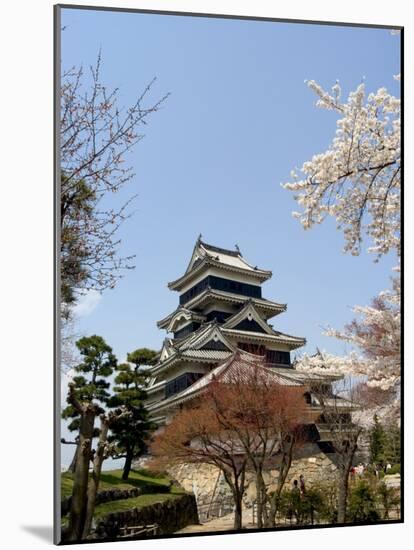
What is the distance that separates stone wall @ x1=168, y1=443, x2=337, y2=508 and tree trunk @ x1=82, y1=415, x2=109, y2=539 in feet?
1.86

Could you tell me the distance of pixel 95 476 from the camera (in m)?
6.10

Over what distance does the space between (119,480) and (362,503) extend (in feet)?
6.32

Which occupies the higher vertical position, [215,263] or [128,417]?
[215,263]

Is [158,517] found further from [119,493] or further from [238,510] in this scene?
[238,510]

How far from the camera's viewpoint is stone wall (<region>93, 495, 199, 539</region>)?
6098mm

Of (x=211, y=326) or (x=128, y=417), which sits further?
(x=211, y=326)

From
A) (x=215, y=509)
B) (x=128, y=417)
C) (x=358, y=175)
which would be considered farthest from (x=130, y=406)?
(x=358, y=175)

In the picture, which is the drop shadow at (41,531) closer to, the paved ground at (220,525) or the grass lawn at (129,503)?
the grass lawn at (129,503)

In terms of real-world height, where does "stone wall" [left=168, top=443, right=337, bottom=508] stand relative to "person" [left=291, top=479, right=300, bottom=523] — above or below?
above

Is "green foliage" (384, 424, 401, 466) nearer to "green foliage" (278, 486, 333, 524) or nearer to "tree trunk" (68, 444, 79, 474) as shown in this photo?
"green foliage" (278, 486, 333, 524)

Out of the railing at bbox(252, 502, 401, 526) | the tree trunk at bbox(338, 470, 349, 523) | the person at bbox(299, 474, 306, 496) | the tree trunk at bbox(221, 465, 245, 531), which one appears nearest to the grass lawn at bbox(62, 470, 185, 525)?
the tree trunk at bbox(221, 465, 245, 531)

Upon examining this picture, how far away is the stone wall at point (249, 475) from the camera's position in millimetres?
6477

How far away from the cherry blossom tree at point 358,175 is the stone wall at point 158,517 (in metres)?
2.16

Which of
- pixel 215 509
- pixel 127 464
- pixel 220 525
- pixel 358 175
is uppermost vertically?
pixel 358 175
